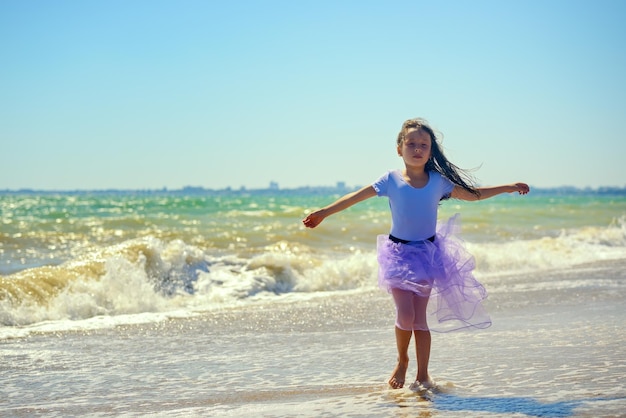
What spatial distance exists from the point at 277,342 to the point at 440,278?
2167 millimetres

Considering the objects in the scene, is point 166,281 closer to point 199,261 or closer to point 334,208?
point 199,261

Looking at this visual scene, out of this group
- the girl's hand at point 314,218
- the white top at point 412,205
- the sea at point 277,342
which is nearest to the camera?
the sea at point 277,342

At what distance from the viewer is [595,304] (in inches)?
304

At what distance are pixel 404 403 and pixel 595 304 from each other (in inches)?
175

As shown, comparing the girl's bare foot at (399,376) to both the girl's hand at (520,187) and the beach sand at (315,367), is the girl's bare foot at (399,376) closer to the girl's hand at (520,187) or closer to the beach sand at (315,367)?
the beach sand at (315,367)

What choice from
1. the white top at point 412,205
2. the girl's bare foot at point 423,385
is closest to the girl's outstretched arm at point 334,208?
the white top at point 412,205

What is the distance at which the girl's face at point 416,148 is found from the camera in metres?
4.61

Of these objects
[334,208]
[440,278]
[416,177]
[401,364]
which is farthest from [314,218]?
[401,364]

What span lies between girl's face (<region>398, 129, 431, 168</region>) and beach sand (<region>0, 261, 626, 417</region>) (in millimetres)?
1436

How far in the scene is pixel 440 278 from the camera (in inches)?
178

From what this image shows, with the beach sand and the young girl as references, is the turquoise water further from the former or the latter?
the young girl

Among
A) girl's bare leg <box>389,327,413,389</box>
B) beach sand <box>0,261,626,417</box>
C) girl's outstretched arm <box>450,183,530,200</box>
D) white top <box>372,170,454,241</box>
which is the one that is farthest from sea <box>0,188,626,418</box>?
girl's outstretched arm <box>450,183,530,200</box>

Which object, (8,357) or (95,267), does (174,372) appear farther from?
(95,267)

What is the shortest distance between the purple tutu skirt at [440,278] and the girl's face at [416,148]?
0.51 m
